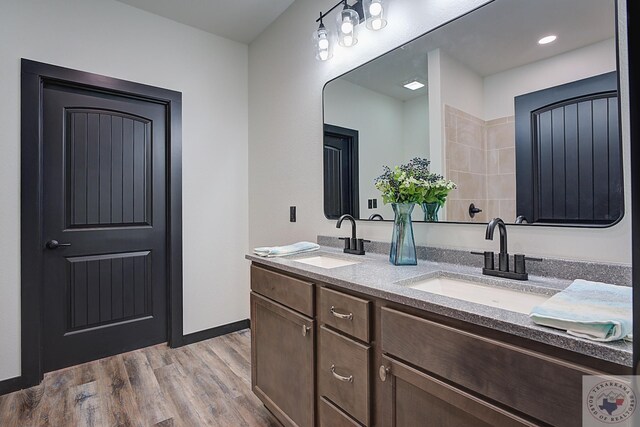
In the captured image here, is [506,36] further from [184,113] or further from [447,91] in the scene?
[184,113]

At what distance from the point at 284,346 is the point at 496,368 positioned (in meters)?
1.03

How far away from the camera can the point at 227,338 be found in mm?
2885

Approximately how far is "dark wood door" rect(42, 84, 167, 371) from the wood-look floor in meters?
0.23

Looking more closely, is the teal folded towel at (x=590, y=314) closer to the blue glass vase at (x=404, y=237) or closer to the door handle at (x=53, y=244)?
the blue glass vase at (x=404, y=237)

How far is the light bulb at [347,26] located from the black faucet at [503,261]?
137cm

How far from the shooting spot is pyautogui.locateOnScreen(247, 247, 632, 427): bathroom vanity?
2.27 ft

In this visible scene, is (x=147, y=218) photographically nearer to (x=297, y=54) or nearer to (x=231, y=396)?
(x=231, y=396)

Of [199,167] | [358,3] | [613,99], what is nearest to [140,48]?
[199,167]

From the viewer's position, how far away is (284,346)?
1.55 m

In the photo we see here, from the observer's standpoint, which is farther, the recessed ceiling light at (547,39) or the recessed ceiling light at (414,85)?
the recessed ceiling light at (414,85)

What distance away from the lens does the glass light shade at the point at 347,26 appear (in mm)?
1831

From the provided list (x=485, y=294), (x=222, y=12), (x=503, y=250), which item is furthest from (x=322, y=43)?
(x=485, y=294)

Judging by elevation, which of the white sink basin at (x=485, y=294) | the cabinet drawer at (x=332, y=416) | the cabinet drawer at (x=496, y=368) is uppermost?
the white sink basin at (x=485, y=294)
